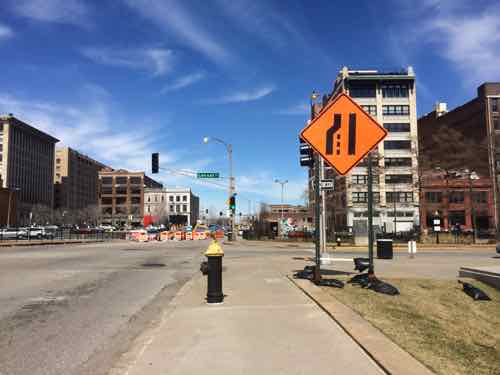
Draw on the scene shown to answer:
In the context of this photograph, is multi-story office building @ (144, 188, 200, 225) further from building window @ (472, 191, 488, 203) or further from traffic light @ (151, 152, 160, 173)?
traffic light @ (151, 152, 160, 173)

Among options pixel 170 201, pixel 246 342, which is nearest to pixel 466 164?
pixel 246 342

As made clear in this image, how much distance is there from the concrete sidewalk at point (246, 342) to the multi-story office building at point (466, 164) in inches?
1387

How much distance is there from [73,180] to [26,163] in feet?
99.4

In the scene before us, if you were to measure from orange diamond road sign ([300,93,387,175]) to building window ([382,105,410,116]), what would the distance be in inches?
2879

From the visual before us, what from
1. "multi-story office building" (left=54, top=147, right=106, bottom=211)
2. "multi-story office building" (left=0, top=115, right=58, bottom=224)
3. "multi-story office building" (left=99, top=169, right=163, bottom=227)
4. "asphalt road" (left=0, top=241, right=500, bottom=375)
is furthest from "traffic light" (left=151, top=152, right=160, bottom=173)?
"multi-story office building" (left=54, top=147, right=106, bottom=211)

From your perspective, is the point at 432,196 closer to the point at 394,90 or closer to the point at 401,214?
the point at 401,214

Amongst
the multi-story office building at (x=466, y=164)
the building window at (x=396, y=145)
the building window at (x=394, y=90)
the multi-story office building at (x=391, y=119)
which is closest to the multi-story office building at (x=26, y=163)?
the multi-story office building at (x=391, y=119)

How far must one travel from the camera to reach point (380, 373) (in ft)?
13.9

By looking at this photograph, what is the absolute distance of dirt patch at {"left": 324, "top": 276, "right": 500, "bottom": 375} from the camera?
4668 mm

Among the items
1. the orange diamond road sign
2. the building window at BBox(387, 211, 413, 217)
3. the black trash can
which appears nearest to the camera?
the orange diamond road sign

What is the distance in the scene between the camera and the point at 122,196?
155 m

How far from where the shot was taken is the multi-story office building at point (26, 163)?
127 metres

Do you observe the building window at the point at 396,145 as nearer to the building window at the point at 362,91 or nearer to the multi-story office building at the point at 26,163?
the building window at the point at 362,91

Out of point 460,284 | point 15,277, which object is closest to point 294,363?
point 460,284
